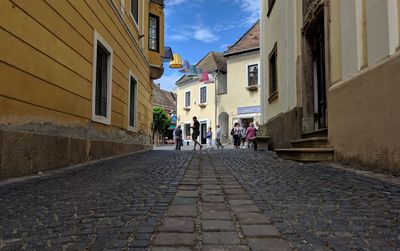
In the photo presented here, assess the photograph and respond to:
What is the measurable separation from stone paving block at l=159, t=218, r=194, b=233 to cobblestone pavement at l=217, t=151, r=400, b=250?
25.7 inches

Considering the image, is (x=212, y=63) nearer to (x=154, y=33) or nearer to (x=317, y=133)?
(x=154, y=33)

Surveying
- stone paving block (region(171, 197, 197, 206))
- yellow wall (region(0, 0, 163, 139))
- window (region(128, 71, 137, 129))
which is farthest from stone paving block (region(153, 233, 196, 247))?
window (region(128, 71, 137, 129))

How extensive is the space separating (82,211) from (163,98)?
205 feet

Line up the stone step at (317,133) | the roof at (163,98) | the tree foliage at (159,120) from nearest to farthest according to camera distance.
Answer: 1. the stone step at (317,133)
2. the tree foliage at (159,120)
3. the roof at (163,98)

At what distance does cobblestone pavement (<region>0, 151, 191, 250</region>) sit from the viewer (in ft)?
8.75

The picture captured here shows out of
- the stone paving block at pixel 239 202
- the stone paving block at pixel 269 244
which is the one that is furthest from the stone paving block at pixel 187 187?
the stone paving block at pixel 269 244

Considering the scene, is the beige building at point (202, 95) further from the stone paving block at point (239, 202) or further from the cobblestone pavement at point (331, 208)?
the stone paving block at point (239, 202)

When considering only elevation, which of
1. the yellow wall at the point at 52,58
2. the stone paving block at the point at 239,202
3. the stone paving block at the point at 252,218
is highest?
the yellow wall at the point at 52,58

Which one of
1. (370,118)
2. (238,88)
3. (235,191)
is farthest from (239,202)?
(238,88)

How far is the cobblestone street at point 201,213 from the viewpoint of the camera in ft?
8.68

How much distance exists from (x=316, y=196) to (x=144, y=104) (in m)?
13.3

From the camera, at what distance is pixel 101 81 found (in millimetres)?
10117

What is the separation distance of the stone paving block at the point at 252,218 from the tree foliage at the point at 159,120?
52.3 metres

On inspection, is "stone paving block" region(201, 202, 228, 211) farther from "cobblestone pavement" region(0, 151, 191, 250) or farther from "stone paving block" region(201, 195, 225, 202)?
"cobblestone pavement" region(0, 151, 191, 250)
